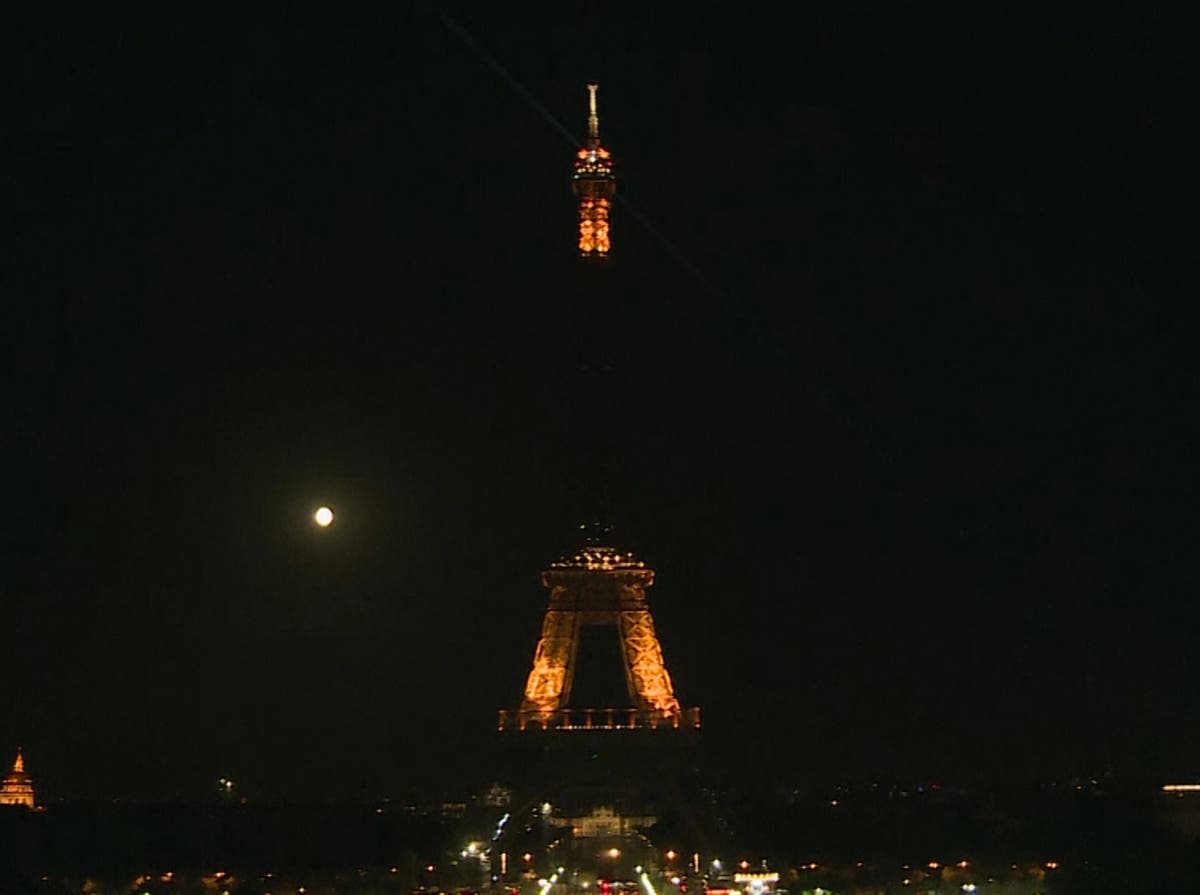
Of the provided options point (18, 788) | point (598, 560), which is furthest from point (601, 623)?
point (18, 788)

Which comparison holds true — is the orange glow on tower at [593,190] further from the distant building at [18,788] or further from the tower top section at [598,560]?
the distant building at [18,788]

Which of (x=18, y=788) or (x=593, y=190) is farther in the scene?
(x=18, y=788)

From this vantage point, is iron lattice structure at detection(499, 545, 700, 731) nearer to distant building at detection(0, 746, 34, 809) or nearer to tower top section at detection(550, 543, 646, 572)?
tower top section at detection(550, 543, 646, 572)

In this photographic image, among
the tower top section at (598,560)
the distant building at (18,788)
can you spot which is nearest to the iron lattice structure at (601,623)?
the tower top section at (598,560)

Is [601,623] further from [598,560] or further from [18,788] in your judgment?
[18,788]

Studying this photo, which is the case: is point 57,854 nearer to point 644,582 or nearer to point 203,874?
point 203,874
